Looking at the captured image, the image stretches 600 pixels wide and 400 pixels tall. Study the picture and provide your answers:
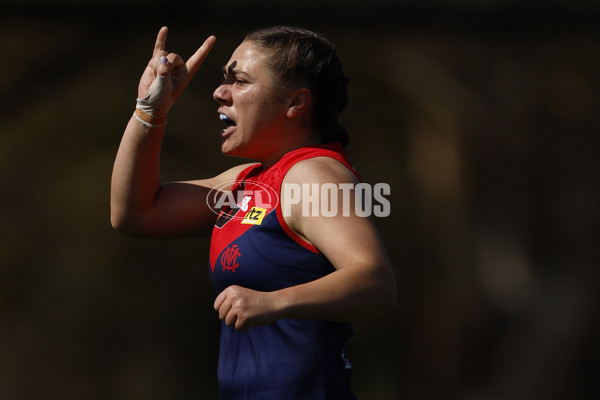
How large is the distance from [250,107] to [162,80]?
0.28 meters

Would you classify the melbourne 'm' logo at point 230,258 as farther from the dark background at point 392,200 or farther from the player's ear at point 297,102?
the dark background at point 392,200

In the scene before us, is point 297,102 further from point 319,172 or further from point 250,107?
point 319,172

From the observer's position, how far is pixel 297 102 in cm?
225

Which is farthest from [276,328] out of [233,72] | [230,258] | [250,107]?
[233,72]

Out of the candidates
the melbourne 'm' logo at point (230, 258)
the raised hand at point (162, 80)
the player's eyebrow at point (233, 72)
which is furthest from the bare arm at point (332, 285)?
the raised hand at point (162, 80)

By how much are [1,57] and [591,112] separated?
8.76ft

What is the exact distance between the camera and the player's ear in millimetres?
2238

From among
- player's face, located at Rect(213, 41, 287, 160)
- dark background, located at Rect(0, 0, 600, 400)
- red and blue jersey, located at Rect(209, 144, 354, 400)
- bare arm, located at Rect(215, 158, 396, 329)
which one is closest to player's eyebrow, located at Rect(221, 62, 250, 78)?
player's face, located at Rect(213, 41, 287, 160)

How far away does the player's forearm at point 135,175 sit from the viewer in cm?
237

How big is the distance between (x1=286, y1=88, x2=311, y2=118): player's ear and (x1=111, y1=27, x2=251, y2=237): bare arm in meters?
0.36

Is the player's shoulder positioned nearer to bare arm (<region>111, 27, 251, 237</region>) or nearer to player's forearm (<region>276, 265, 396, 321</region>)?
player's forearm (<region>276, 265, 396, 321</region>)

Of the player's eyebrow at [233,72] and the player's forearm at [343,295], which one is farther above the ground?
the player's eyebrow at [233,72]

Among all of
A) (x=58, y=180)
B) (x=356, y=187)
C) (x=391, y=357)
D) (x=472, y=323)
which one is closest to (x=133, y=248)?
(x=58, y=180)

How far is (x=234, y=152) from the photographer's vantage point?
2281 mm
